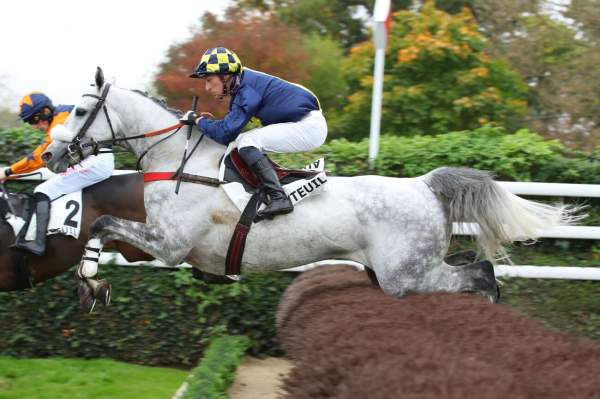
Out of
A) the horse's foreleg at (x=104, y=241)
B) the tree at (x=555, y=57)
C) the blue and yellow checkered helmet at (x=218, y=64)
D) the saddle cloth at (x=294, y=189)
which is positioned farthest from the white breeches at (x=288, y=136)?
the tree at (x=555, y=57)

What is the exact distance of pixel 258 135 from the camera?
5355mm

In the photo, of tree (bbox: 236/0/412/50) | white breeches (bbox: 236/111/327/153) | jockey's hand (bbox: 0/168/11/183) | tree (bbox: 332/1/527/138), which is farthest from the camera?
tree (bbox: 236/0/412/50)

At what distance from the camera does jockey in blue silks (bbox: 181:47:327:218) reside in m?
5.25

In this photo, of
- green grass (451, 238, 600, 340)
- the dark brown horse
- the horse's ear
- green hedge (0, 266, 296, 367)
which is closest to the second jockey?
the dark brown horse

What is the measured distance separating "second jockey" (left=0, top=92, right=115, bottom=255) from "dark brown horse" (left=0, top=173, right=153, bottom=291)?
0.37 ft

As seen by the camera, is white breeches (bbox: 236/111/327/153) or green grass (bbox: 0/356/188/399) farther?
green grass (bbox: 0/356/188/399)

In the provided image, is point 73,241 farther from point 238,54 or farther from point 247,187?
point 238,54

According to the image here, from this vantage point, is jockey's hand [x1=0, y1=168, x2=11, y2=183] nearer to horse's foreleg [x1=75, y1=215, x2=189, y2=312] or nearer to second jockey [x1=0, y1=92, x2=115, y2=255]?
second jockey [x1=0, y1=92, x2=115, y2=255]

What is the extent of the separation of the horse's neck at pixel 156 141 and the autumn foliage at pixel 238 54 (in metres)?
7.81

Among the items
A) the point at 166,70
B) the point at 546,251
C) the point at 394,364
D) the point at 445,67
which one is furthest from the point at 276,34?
the point at 394,364

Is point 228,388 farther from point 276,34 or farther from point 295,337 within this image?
point 276,34

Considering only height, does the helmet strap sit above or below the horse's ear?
below

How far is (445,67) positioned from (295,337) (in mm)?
13599

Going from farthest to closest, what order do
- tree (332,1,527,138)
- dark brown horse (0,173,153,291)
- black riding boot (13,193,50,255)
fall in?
tree (332,1,527,138)
dark brown horse (0,173,153,291)
black riding boot (13,193,50,255)
